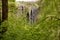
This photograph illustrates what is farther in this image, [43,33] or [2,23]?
[2,23]

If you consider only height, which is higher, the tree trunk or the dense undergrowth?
the tree trunk

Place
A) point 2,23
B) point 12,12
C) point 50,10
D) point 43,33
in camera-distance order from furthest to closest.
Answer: point 12,12
point 2,23
point 43,33
point 50,10

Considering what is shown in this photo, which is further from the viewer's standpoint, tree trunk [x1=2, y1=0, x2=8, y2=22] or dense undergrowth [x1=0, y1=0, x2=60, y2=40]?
tree trunk [x1=2, y1=0, x2=8, y2=22]

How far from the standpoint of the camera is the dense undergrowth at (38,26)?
5.93 ft

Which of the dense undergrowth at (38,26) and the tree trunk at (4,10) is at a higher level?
the tree trunk at (4,10)

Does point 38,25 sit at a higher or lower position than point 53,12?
lower

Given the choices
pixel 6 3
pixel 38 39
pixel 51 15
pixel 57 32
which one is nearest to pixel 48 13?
pixel 51 15

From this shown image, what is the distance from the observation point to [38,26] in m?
2.01

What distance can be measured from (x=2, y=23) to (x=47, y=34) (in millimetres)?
704

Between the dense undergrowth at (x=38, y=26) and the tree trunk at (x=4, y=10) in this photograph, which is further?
the tree trunk at (x=4, y=10)

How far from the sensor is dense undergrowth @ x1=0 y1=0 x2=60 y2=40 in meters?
1.81

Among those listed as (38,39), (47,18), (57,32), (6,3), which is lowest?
(38,39)

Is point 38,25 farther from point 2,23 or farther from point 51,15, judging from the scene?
point 2,23

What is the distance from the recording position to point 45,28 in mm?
2029
